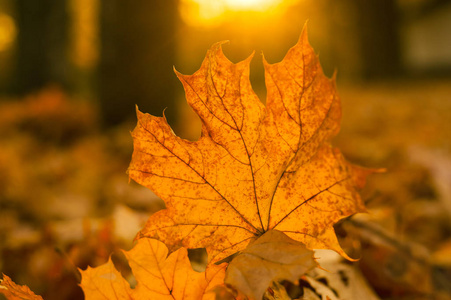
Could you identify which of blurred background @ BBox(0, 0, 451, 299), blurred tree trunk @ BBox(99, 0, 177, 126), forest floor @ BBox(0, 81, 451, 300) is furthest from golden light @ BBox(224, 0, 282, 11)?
forest floor @ BBox(0, 81, 451, 300)

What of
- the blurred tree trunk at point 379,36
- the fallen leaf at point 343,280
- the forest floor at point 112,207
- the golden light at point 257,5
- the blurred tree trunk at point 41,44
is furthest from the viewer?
the golden light at point 257,5

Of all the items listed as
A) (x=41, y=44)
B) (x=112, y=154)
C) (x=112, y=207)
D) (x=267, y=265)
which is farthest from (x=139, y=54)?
(x=41, y=44)

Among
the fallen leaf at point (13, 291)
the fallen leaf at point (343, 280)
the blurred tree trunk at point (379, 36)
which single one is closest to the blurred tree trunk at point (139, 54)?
the fallen leaf at point (343, 280)

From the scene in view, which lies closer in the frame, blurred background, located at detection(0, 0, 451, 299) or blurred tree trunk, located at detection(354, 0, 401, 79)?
blurred background, located at detection(0, 0, 451, 299)

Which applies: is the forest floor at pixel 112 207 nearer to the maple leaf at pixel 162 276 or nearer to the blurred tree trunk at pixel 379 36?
the maple leaf at pixel 162 276

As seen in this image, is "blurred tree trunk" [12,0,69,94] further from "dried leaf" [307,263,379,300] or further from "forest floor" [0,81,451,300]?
"dried leaf" [307,263,379,300]

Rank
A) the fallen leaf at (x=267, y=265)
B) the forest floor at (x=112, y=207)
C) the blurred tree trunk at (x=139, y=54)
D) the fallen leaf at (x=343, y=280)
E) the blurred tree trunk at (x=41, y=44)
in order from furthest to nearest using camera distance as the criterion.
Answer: the blurred tree trunk at (x=41, y=44) < the blurred tree trunk at (x=139, y=54) < the forest floor at (x=112, y=207) < the fallen leaf at (x=343, y=280) < the fallen leaf at (x=267, y=265)

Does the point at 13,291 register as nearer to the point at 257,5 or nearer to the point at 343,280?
the point at 343,280
